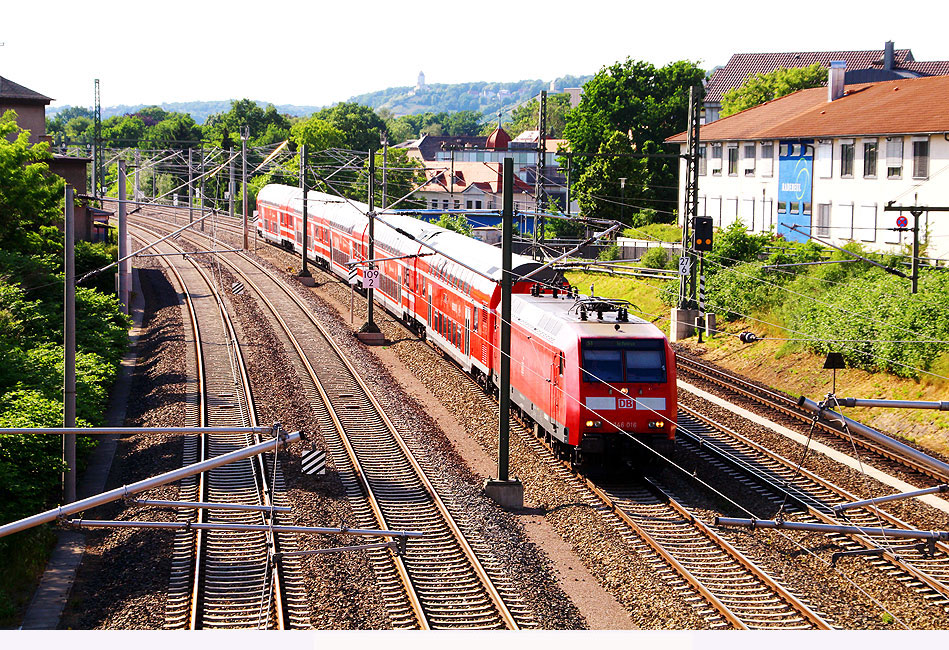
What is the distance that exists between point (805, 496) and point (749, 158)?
37835 mm

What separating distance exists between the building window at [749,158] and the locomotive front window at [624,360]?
36109 mm

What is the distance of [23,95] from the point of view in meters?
56.2

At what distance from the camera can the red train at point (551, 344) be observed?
2123 centimetres

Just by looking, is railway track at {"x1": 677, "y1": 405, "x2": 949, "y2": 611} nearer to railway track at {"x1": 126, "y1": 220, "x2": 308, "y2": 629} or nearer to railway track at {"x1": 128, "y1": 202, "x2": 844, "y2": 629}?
railway track at {"x1": 128, "y1": 202, "x2": 844, "y2": 629}

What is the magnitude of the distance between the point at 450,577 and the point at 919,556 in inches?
313

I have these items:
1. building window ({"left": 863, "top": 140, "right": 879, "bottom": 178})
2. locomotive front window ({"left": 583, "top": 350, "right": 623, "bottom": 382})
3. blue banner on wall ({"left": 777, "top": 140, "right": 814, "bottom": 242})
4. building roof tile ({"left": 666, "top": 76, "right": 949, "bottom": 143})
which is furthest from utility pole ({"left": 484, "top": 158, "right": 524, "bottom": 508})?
blue banner on wall ({"left": 777, "top": 140, "right": 814, "bottom": 242})

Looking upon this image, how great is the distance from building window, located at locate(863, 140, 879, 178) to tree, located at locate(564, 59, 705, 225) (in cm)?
2511

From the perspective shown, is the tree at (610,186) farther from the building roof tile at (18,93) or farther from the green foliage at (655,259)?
the building roof tile at (18,93)

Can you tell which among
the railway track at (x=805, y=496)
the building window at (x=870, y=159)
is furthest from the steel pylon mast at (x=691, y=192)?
the railway track at (x=805, y=496)

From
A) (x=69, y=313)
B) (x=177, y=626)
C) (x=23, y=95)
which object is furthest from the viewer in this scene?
(x=23, y=95)

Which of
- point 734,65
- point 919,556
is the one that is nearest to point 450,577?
point 919,556

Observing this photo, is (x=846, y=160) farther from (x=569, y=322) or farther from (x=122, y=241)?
(x=122, y=241)

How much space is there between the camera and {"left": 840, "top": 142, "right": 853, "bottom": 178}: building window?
4600 cm

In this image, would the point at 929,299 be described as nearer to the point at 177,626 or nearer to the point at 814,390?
the point at 814,390
